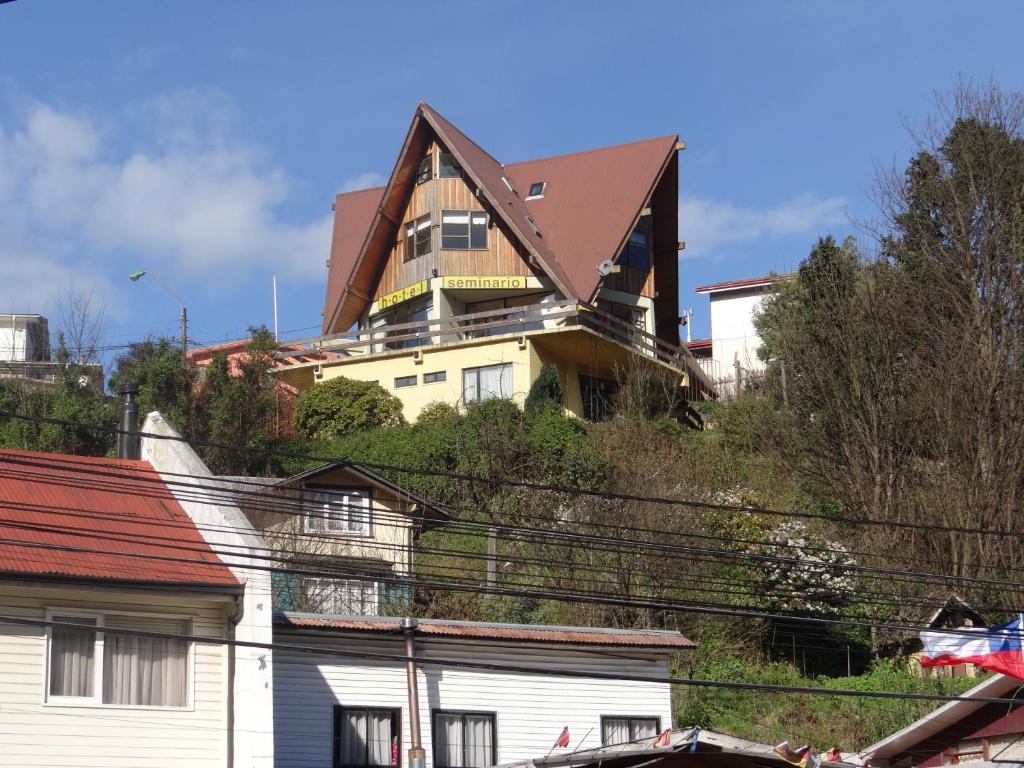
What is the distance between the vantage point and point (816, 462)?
37.9 m

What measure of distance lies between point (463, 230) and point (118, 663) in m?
30.5

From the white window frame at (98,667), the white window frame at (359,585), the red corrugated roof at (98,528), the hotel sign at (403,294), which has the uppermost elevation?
the hotel sign at (403,294)

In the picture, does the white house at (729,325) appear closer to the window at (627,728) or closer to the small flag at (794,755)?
the window at (627,728)

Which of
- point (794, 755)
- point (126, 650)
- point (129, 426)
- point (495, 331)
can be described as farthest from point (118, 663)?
point (495, 331)

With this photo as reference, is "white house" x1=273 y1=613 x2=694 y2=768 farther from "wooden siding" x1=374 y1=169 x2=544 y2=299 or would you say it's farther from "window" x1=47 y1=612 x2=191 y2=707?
Answer: "wooden siding" x1=374 y1=169 x2=544 y2=299

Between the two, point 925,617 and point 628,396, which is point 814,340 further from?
point 925,617

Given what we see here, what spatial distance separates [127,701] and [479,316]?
2675 cm

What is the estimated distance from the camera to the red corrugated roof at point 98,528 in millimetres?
18516

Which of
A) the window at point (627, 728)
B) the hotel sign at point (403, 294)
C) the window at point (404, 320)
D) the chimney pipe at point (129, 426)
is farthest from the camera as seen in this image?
the hotel sign at point (403, 294)

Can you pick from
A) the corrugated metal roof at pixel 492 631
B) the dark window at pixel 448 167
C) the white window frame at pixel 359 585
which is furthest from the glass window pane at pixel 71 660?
the dark window at pixel 448 167

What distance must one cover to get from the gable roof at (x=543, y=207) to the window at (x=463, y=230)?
0.90 m

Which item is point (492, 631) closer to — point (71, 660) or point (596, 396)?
point (71, 660)

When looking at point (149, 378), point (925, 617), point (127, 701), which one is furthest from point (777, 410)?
point (127, 701)

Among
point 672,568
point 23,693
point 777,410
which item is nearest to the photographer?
point 23,693
